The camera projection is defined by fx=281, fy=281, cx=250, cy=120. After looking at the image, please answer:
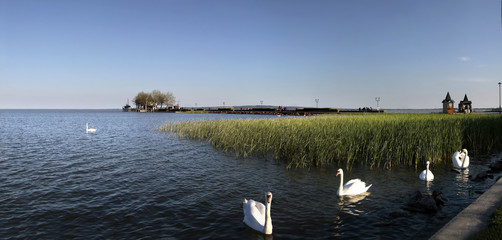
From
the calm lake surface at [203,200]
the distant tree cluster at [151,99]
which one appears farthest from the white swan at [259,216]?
the distant tree cluster at [151,99]

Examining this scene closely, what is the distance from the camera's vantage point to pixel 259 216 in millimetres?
7266

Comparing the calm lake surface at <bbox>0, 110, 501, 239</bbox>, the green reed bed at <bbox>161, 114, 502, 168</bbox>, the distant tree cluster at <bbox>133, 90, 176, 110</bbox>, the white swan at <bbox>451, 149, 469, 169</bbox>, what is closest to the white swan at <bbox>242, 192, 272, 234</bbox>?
the calm lake surface at <bbox>0, 110, 501, 239</bbox>

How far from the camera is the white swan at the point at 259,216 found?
6980 millimetres

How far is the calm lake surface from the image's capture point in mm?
7332

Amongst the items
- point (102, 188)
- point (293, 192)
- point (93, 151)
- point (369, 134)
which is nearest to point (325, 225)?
point (293, 192)

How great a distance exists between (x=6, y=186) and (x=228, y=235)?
34.3 ft

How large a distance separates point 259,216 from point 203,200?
3.06 metres

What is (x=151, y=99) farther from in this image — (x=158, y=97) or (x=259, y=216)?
(x=259, y=216)

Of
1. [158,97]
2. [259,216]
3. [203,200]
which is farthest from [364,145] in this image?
[158,97]

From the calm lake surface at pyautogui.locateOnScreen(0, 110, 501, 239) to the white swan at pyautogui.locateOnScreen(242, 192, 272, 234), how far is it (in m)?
0.21

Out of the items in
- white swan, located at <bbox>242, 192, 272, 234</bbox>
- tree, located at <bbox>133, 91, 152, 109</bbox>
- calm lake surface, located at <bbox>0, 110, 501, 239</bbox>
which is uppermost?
tree, located at <bbox>133, 91, 152, 109</bbox>

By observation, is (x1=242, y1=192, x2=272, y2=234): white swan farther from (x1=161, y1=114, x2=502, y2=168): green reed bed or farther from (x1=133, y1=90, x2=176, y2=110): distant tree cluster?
(x1=133, y1=90, x2=176, y2=110): distant tree cluster

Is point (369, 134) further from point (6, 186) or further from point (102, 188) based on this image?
point (6, 186)

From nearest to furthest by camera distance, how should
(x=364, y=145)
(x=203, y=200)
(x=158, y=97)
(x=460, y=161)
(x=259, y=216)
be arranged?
(x=259, y=216) < (x=203, y=200) < (x=460, y=161) < (x=364, y=145) < (x=158, y=97)
